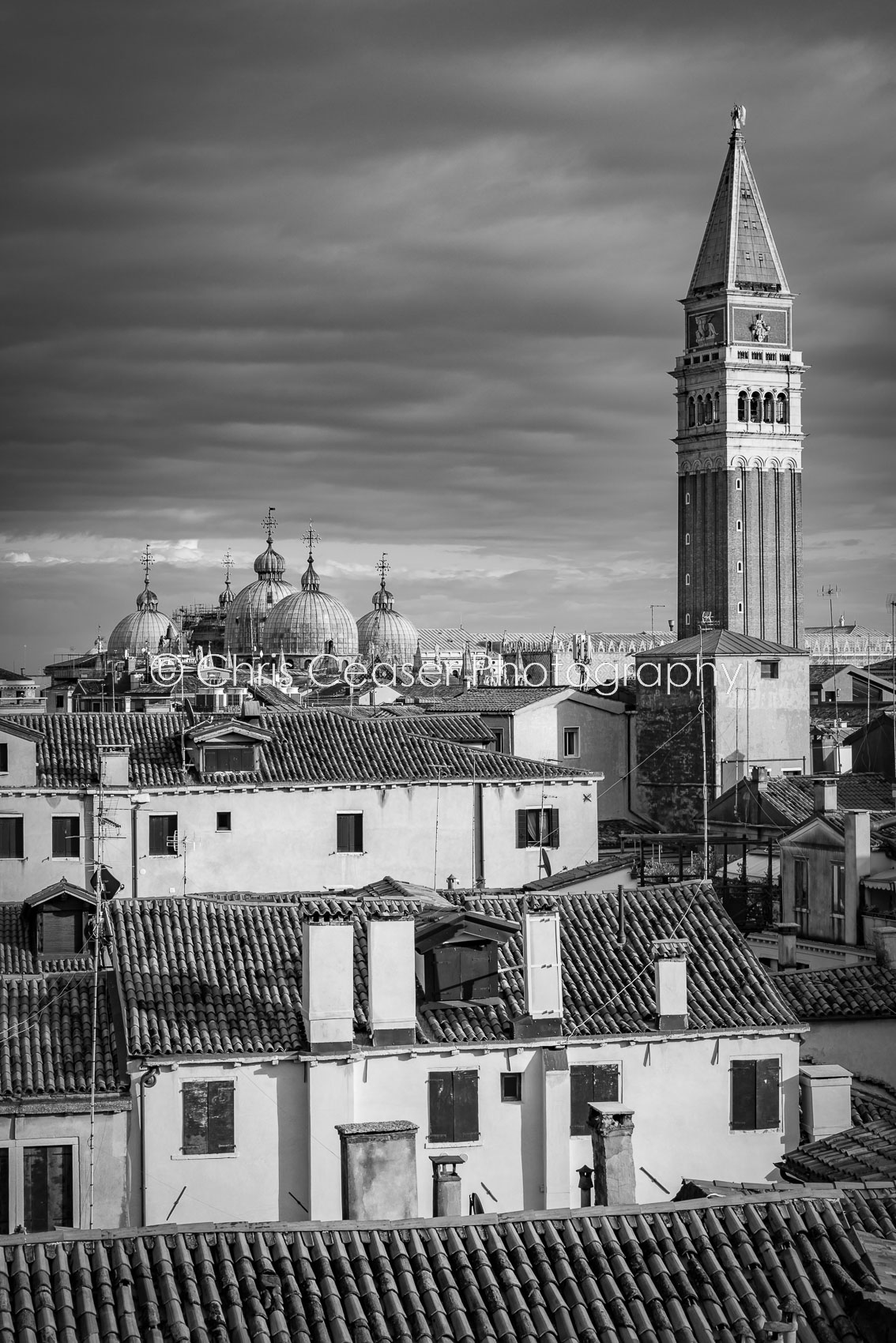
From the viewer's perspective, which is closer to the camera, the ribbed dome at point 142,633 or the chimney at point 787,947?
the chimney at point 787,947

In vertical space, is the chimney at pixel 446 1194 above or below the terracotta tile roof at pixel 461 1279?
below

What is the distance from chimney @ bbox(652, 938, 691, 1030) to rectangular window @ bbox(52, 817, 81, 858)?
1484 cm

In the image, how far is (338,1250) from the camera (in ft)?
33.7

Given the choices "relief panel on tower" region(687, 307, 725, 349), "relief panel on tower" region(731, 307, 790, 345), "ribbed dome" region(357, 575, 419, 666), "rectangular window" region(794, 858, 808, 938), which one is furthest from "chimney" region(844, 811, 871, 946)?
"ribbed dome" region(357, 575, 419, 666)

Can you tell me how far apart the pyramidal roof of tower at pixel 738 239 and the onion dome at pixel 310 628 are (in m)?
28.6

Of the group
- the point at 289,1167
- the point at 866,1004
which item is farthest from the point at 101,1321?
the point at 866,1004

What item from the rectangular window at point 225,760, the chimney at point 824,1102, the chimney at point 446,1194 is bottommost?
the chimney at point 446,1194

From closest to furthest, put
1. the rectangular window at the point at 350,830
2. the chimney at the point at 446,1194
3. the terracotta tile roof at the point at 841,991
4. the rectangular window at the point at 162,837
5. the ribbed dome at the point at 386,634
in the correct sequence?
the chimney at the point at 446,1194 → the terracotta tile roof at the point at 841,991 → the rectangular window at the point at 162,837 → the rectangular window at the point at 350,830 → the ribbed dome at the point at 386,634

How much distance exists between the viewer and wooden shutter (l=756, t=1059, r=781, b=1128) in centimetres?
1728

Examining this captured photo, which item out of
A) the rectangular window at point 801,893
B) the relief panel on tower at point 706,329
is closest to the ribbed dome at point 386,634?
the relief panel on tower at point 706,329

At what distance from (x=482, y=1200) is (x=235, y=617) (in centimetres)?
10942

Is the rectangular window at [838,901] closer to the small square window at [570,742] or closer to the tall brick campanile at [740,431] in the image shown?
the small square window at [570,742]

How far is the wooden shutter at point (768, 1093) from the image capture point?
1728cm

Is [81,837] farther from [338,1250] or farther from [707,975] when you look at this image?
[338,1250]
